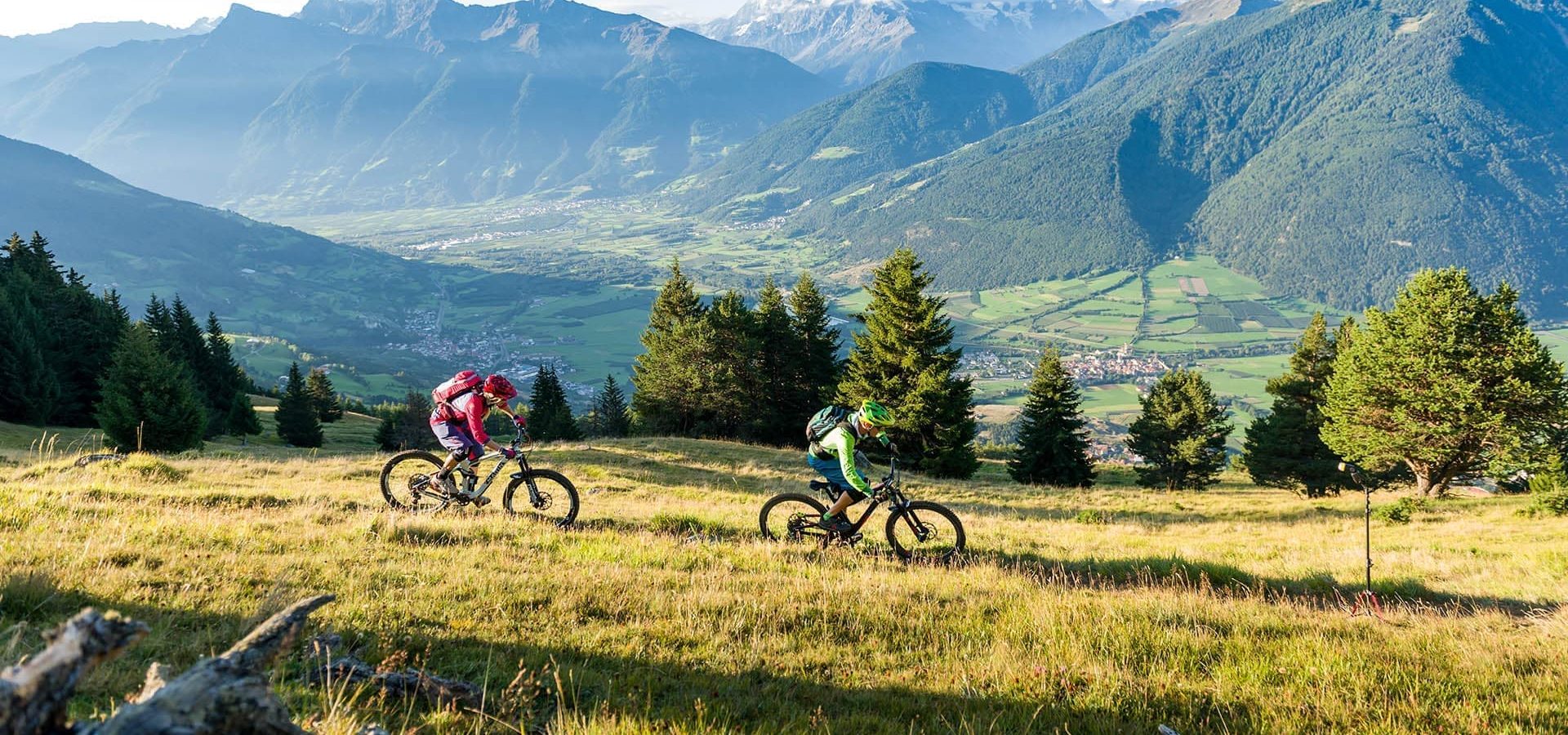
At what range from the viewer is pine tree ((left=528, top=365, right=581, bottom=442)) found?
2183 inches

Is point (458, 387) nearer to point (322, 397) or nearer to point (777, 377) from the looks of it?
point (777, 377)

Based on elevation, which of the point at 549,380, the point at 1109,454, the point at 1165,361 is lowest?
the point at 1109,454

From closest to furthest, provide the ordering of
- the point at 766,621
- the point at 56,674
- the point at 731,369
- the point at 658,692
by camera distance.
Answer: the point at 56,674, the point at 658,692, the point at 766,621, the point at 731,369

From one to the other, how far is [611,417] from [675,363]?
2298cm

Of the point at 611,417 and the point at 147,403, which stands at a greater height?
the point at 147,403

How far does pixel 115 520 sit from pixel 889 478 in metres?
9.47

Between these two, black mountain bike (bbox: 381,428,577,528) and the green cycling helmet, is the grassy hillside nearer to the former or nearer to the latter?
black mountain bike (bbox: 381,428,577,528)

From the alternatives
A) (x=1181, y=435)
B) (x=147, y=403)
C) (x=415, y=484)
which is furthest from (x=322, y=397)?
(x=1181, y=435)

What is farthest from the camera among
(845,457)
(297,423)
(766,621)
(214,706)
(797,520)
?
(297,423)

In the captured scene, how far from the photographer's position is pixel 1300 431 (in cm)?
4056

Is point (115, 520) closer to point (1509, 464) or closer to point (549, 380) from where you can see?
point (1509, 464)

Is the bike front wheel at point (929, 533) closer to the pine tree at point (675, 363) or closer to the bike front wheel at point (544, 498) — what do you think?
the bike front wheel at point (544, 498)

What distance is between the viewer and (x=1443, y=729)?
4.50 metres

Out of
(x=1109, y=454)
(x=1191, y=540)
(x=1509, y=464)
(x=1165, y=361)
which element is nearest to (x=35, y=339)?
(x=1191, y=540)
